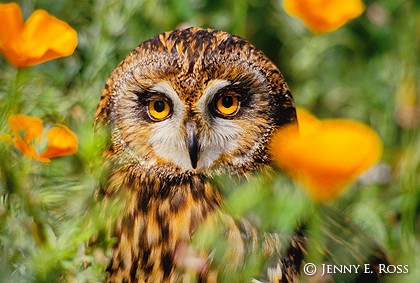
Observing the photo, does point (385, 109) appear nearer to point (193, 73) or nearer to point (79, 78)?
point (79, 78)

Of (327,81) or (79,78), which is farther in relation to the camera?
(327,81)

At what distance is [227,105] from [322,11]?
0.79ft

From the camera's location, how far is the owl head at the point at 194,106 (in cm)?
160

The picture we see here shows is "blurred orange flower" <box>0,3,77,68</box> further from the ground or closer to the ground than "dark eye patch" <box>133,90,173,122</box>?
further from the ground

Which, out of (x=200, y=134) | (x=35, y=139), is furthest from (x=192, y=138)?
(x=35, y=139)

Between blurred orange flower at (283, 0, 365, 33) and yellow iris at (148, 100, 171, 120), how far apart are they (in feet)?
0.98

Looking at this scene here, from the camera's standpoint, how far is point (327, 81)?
8.73ft

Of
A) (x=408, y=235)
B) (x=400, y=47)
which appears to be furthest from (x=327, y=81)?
(x=408, y=235)

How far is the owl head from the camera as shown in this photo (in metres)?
1.60

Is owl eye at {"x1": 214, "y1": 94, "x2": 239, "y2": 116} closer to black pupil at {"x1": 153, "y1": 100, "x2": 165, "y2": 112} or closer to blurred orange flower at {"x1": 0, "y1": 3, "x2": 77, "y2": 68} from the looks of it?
black pupil at {"x1": 153, "y1": 100, "x2": 165, "y2": 112}

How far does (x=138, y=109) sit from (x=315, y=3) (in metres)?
0.36

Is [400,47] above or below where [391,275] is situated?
above

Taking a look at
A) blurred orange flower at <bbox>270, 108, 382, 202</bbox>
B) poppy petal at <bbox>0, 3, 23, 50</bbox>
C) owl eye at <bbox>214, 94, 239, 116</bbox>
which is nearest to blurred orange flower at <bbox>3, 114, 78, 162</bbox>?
poppy petal at <bbox>0, 3, 23, 50</bbox>

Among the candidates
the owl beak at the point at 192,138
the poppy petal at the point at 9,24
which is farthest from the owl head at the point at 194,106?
the poppy petal at the point at 9,24
